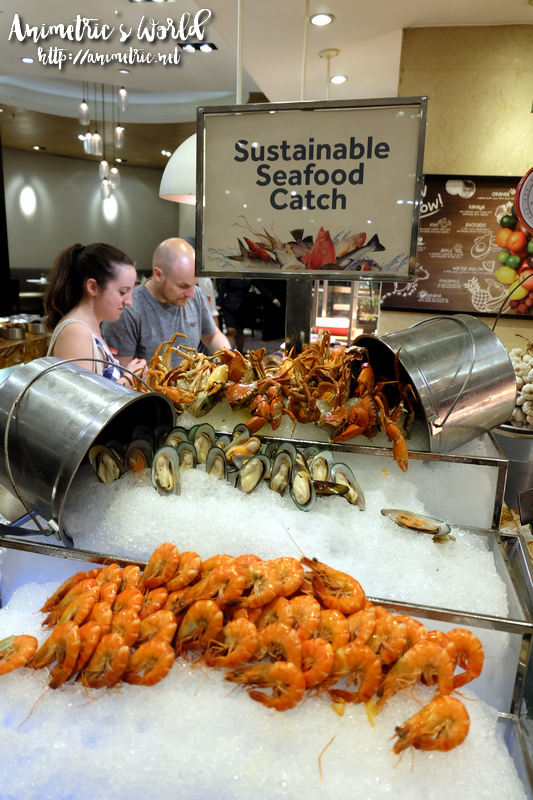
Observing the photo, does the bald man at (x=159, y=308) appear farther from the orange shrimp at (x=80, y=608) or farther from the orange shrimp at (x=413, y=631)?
the orange shrimp at (x=413, y=631)

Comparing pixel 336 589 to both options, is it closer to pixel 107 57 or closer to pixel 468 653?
pixel 468 653

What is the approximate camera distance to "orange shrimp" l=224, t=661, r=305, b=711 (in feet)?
3.14

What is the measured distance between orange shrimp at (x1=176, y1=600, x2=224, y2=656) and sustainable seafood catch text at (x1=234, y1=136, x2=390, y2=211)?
114cm

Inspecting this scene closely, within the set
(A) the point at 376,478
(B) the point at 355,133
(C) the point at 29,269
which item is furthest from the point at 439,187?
(C) the point at 29,269

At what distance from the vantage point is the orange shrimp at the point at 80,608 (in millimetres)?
1075

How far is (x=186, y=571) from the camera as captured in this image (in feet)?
3.74

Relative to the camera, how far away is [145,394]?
1.34 m

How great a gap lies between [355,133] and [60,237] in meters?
12.9

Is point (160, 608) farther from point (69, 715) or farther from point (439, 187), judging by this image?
point (439, 187)

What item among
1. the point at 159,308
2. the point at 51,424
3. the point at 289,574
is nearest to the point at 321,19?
the point at 159,308

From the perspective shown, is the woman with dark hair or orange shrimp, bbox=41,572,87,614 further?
the woman with dark hair

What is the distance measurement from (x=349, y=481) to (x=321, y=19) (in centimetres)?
321

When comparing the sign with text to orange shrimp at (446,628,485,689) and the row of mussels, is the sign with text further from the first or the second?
orange shrimp at (446,628,485,689)

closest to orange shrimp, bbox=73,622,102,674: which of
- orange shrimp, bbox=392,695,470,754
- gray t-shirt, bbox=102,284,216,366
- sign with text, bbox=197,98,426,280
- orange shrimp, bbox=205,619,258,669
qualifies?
orange shrimp, bbox=205,619,258,669
